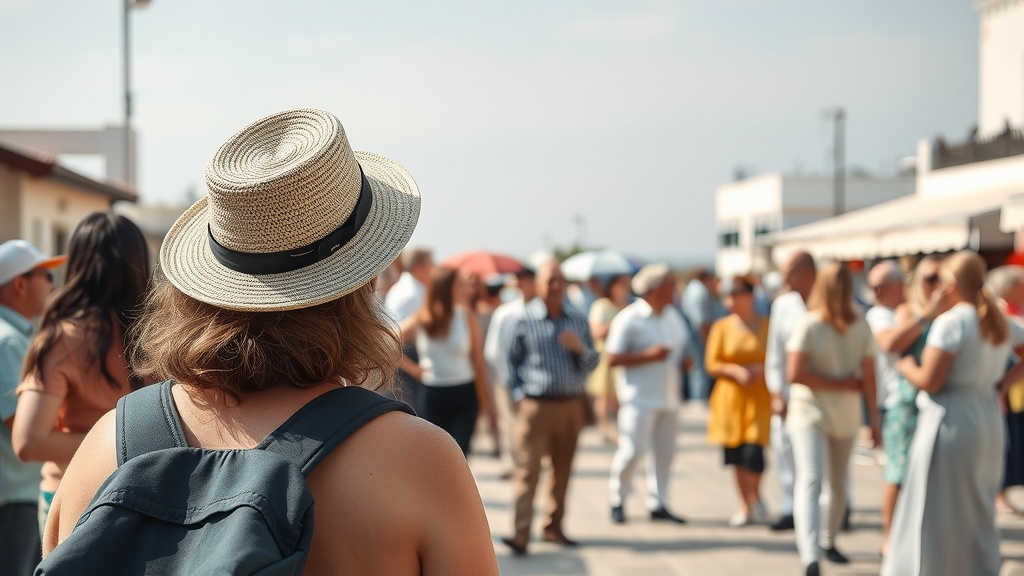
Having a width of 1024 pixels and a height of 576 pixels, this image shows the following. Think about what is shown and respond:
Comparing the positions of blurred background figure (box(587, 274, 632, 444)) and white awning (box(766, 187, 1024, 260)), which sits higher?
white awning (box(766, 187, 1024, 260))

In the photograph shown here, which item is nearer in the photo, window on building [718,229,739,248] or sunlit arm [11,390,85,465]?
sunlit arm [11,390,85,465]

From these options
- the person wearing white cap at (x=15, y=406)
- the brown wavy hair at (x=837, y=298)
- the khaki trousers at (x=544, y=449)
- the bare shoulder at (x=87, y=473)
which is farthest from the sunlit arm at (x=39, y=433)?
the brown wavy hair at (x=837, y=298)

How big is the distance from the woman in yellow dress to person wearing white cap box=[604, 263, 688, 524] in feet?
1.26

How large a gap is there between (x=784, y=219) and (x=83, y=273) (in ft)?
209

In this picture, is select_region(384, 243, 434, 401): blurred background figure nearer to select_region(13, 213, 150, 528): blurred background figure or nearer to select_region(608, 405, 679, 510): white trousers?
select_region(608, 405, 679, 510): white trousers

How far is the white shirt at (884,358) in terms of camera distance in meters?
7.35

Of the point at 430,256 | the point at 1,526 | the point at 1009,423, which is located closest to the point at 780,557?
the point at 1009,423

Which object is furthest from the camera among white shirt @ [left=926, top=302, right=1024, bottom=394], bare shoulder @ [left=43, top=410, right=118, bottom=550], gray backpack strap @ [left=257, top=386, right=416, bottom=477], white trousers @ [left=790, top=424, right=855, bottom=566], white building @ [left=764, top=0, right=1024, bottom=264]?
white building @ [left=764, top=0, right=1024, bottom=264]

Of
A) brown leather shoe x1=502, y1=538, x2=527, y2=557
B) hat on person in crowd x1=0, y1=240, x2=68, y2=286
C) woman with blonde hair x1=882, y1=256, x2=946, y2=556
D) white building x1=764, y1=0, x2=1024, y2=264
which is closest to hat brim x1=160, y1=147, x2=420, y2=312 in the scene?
hat on person in crowd x1=0, y1=240, x2=68, y2=286

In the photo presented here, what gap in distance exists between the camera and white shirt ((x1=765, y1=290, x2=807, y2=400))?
→ 7445 millimetres

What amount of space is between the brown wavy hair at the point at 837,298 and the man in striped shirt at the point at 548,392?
1.66 meters

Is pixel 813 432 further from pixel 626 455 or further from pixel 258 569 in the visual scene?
pixel 258 569

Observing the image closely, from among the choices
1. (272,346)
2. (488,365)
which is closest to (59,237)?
(488,365)

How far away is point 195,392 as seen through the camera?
1.77m
